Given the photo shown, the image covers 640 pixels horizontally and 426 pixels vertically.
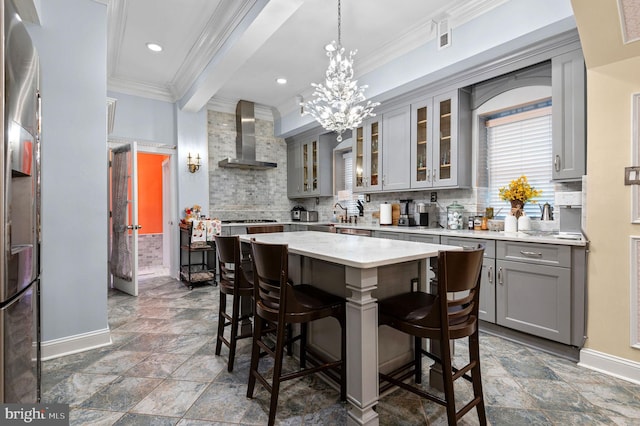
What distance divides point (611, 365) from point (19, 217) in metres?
3.53

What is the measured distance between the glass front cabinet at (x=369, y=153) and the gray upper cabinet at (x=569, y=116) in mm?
2122

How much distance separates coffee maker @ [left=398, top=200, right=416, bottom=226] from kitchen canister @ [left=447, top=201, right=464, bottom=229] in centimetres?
51

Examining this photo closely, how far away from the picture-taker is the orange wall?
6.48m

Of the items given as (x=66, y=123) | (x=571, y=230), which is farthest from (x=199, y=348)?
(x=571, y=230)

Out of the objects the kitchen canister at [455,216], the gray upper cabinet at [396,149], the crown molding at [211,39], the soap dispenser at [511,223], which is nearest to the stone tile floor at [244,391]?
the soap dispenser at [511,223]

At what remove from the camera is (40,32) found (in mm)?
2545

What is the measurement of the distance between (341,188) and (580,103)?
3796mm

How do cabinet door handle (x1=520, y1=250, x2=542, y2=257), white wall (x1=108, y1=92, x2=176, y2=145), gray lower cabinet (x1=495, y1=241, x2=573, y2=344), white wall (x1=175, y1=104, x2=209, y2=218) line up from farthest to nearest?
white wall (x1=175, y1=104, x2=209, y2=218), white wall (x1=108, y1=92, x2=176, y2=145), cabinet door handle (x1=520, y1=250, x2=542, y2=257), gray lower cabinet (x1=495, y1=241, x2=573, y2=344)

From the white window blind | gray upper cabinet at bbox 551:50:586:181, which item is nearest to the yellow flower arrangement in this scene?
the white window blind

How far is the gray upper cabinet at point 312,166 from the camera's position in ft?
19.2

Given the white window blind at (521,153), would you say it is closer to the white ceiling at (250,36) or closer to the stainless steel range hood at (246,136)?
the white ceiling at (250,36)

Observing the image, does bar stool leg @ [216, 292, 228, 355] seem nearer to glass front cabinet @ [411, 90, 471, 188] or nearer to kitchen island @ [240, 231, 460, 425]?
kitchen island @ [240, 231, 460, 425]

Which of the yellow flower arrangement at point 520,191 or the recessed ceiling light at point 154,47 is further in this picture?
the recessed ceiling light at point 154,47

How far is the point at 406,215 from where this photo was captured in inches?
173
